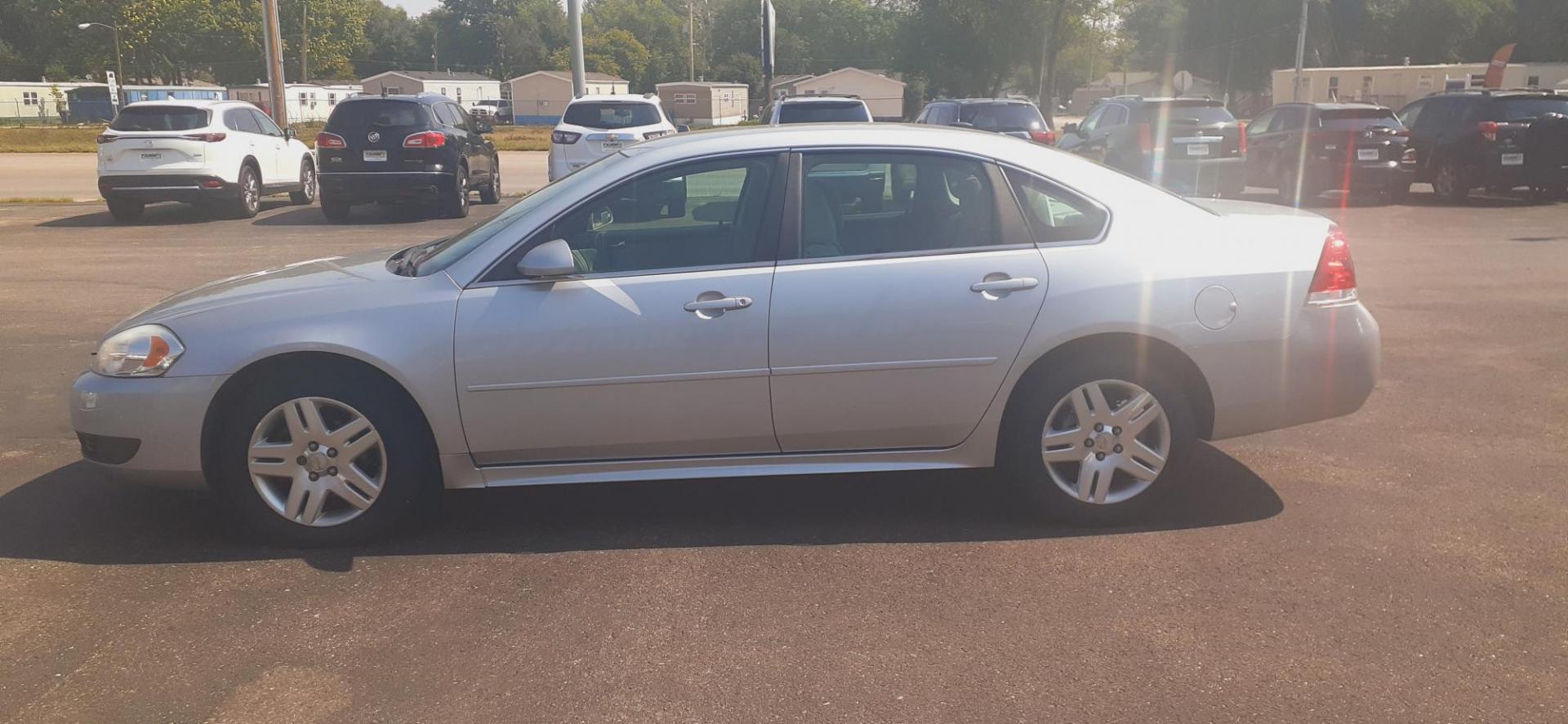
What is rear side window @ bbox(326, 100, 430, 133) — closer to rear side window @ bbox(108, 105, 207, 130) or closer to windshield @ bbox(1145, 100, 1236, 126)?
rear side window @ bbox(108, 105, 207, 130)

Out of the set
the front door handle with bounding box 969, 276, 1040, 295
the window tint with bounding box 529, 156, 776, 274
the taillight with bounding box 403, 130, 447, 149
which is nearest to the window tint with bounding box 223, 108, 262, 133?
the taillight with bounding box 403, 130, 447, 149

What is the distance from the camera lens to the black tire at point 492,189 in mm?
20000

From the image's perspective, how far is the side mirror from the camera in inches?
181

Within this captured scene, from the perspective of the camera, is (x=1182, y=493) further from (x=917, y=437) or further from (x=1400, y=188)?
(x=1400, y=188)

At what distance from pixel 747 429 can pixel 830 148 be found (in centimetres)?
116

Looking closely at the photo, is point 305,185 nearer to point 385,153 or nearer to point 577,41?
point 385,153

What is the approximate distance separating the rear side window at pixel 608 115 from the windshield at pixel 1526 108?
12.7 meters

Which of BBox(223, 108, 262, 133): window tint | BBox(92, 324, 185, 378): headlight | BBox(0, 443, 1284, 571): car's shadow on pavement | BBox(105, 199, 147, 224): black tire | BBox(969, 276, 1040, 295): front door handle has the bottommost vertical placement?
BBox(0, 443, 1284, 571): car's shadow on pavement

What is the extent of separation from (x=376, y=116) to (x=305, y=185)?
3749 mm

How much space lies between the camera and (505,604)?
165 inches

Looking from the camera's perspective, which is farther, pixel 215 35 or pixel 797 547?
pixel 215 35

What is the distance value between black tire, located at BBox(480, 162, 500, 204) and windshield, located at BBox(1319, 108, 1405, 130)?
1317 centimetres

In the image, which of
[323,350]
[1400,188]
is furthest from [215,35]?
[323,350]

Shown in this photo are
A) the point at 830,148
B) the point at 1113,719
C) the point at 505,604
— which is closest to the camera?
the point at 1113,719
